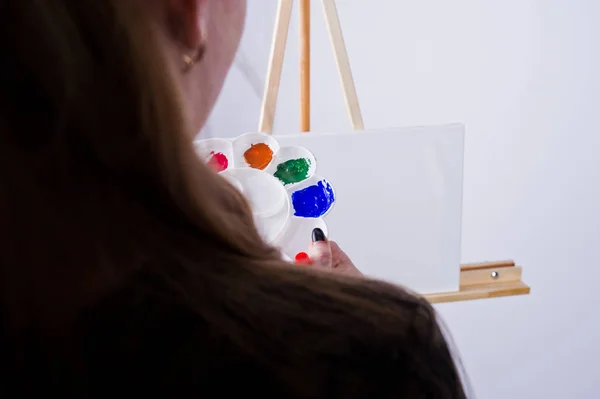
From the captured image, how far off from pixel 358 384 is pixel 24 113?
0.75 feet

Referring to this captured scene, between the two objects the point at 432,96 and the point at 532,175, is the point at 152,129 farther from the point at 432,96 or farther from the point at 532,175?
the point at 532,175

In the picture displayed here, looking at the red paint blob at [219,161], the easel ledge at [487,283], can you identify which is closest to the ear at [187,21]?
the red paint blob at [219,161]

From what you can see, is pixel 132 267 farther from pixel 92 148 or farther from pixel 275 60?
pixel 275 60

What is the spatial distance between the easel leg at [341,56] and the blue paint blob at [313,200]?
177mm

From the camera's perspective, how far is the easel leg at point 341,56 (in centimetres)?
109

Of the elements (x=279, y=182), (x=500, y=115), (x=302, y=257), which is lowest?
(x=302, y=257)

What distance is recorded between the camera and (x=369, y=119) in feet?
4.78

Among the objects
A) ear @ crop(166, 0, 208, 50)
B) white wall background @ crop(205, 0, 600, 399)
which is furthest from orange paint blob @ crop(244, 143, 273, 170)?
ear @ crop(166, 0, 208, 50)

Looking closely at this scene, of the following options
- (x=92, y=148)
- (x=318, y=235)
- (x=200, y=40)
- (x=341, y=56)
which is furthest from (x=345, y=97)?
(x=92, y=148)

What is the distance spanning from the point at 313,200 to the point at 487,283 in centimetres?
46

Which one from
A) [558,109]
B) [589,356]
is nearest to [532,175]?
[558,109]

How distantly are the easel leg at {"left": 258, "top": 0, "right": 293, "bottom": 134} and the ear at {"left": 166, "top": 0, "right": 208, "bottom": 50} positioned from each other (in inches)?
28.4

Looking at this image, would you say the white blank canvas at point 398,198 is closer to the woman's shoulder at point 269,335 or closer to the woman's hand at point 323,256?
the woman's hand at point 323,256

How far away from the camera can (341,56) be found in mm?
1101
